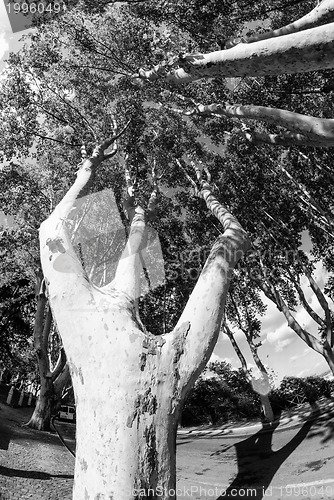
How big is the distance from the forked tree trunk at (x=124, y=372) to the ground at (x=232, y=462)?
4730 mm

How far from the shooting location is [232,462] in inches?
343

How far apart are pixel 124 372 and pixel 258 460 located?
8413 millimetres

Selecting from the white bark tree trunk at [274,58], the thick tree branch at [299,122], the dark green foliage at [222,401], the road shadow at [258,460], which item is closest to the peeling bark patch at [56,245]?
the white bark tree trunk at [274,58]

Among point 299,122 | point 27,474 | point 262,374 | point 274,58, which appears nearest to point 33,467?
point 27,474

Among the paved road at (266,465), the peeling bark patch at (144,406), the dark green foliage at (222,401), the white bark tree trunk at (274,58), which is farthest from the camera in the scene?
the dark green foliage at (222,401)

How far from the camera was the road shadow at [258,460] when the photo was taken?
6.44m

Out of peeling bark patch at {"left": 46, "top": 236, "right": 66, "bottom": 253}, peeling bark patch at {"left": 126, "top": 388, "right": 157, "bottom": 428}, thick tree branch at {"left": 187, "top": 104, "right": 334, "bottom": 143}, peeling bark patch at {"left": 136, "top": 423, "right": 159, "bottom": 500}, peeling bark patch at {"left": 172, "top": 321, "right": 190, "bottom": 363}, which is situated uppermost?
thick tree branch at {"left": 187, "top": 104, "right": 334, "bottom": 143}

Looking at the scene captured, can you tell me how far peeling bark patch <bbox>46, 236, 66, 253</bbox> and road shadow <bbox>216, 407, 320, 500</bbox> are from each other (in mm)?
6167

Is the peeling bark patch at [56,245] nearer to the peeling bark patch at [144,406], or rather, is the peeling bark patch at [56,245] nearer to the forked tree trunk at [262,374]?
the peeling bark patch at [144,406]

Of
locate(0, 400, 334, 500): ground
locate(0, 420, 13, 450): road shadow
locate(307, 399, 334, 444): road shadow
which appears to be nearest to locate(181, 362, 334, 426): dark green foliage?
locate(0, 400, 334, 500): ground

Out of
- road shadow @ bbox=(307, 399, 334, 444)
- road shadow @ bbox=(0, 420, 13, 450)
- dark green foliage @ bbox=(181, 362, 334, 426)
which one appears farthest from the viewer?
dark green foliage @ bbox=(181, 362, 334, 426)

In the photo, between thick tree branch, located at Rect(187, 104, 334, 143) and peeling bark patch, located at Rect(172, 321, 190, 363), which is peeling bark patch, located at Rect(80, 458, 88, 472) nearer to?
peeling bark patch, located at Rect(172, 321, 190, 363)

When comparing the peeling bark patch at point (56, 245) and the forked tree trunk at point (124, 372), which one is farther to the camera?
the peeling bark patch at point (56, 245)

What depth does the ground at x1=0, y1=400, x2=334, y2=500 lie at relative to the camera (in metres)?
6.00
